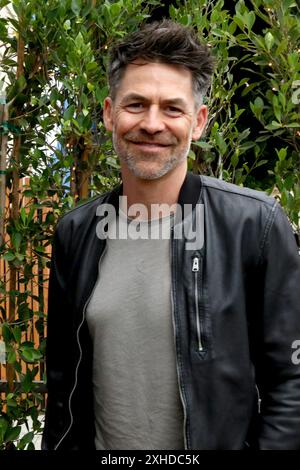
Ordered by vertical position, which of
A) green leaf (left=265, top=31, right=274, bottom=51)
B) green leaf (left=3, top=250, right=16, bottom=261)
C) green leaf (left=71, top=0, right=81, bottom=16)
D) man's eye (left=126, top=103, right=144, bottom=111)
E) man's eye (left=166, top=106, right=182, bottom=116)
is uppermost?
green leaf (left=71, top=0, right=81, bottom=16)

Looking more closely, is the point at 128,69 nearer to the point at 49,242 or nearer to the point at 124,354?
the point at 124,354

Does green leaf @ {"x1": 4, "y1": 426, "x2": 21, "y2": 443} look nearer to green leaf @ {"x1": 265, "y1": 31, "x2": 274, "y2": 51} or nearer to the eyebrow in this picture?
the eyebrow

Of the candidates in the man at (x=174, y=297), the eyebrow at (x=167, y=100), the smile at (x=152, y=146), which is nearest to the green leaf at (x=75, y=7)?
the man at (x=174, y=297)

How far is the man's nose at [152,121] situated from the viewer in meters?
2.16

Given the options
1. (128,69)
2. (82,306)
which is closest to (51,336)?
(82,306)

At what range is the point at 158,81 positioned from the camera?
7.16 ft

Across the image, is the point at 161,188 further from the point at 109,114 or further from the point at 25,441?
the point at 25,441

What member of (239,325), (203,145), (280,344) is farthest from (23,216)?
(280,344)

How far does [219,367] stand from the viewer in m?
2.05

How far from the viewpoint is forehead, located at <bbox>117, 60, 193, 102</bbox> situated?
7.14 ft

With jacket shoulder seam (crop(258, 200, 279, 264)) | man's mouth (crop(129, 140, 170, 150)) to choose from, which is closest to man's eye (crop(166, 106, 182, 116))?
man's mouth (crop(129, 140, 170, 150))

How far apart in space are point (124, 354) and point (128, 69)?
0.94m

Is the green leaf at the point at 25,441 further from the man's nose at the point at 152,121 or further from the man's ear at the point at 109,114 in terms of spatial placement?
the man's nose at the point at 152,121

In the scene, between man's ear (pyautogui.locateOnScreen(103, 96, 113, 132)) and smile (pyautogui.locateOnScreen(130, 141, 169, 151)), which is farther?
man's ear (pyautogui.locateOnScreen(103, 96, 113, 132))
